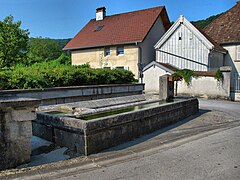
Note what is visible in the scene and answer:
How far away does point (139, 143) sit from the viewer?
6098 millimetres

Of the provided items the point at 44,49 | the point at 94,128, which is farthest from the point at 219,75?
the point at 44,49

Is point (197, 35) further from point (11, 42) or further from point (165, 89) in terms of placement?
point (11, 42)

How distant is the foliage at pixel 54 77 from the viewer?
9.55 metres

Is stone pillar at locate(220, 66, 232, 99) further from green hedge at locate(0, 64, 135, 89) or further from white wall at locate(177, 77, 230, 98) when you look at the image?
green hedge at locate(0, 64, 135, 89)

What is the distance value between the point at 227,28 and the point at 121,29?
11057mm

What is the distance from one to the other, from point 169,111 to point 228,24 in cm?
2075

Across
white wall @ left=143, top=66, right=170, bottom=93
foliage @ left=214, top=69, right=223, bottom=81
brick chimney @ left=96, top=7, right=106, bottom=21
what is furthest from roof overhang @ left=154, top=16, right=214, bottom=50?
brick chimney @ left=96, top=7, right=106, bottom=21

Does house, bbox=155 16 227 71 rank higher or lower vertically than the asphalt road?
higher

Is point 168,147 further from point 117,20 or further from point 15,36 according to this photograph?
point 15,36

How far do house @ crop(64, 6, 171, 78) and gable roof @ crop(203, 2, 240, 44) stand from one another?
224 inches

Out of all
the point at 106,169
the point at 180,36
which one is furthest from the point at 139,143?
the point at 180,36

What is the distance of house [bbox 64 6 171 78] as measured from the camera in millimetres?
24938

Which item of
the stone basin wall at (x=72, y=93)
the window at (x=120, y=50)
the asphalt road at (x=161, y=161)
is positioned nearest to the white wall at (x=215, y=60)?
the window at (x=120, y=50)

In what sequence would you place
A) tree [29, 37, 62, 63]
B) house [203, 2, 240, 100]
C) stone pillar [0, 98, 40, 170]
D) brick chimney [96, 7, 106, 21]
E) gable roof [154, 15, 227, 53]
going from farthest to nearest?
1. tree [29, 37, 62, 63]
2. brick chimney [96, 7, 106, 21]
3. house [203, 2, 240, 100]
4. gable roof [154, 15, 227, 53]
5. stone pillar [0, 98, 40, 170]
